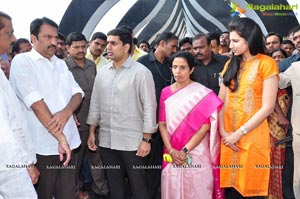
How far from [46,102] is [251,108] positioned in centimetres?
155

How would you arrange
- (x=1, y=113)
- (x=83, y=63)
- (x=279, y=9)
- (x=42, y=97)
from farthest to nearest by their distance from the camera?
(x=279, y=9), (x=83, y=63), (x=42, y=97), (x=1, y=113)

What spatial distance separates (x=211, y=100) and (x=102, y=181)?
179 cm

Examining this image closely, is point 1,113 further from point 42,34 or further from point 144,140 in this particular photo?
point 144,140

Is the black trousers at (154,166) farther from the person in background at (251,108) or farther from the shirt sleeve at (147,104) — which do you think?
the person in background at (251,108)

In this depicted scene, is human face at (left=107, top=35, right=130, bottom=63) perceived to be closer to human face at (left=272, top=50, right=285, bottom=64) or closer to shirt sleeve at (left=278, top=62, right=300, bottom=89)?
shirt sleeve at (left=278, top=62, right=300, bottom=89)

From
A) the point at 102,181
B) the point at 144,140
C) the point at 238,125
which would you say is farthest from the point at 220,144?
the point at 102,181

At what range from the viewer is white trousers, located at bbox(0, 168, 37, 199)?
1.71 metres

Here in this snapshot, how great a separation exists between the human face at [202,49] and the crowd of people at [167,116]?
0.01 meters

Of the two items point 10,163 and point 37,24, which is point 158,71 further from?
point 10,163

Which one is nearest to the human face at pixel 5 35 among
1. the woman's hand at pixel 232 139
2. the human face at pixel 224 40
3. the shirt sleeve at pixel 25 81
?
the shirt sleeve at pixel 25 81

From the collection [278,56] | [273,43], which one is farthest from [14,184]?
[273,43]

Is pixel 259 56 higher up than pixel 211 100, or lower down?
higher up

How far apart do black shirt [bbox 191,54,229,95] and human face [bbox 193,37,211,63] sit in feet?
0.18

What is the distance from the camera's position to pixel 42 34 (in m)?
2.69
